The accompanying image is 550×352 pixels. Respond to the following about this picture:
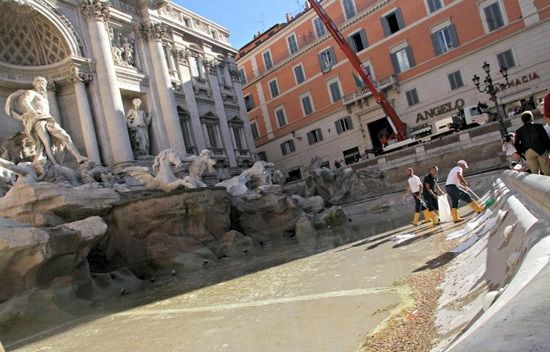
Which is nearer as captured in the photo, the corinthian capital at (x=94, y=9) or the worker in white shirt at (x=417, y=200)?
the worker in white shirt at (x=417, y=200)

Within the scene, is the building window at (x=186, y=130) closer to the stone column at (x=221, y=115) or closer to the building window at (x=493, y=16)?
the stone column at (x=221, y=115)

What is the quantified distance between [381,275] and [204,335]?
2.27 m

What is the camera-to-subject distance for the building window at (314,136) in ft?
115

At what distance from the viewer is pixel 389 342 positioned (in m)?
3.21

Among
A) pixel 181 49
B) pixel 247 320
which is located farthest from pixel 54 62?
pixel 247 320

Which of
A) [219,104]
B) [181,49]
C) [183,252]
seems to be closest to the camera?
[183,252]

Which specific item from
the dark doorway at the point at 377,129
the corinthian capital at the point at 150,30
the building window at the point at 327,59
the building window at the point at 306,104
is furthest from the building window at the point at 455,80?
the corinthian capital at the point at 150,30

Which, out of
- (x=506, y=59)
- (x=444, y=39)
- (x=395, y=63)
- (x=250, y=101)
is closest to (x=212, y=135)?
(x=395, y=63)

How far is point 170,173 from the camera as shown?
15117mm

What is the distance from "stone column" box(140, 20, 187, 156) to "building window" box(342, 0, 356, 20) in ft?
49.0

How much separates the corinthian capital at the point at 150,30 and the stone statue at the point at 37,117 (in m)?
7.74

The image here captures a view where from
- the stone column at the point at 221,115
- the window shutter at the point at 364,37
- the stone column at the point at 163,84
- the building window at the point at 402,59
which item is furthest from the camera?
the window shutter at the point at 364,37

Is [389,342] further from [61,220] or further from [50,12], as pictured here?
[50,12]

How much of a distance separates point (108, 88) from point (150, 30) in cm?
521
